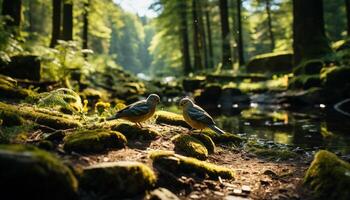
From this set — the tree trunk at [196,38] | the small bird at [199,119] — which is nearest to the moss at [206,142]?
the small bird at [199,119]

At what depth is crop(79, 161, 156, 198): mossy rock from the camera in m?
3.71

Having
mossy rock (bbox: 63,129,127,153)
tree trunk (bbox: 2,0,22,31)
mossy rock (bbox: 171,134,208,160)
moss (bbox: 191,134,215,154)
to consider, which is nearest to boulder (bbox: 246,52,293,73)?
tree trunk (bbox: 2,0,22,31)

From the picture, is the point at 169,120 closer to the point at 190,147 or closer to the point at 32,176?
the point at 190,147

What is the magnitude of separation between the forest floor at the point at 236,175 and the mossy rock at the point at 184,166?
0.26ft

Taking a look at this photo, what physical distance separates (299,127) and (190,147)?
623 centimetres

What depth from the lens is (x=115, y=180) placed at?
3.78m

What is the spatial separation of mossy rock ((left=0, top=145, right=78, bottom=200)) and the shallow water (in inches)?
224

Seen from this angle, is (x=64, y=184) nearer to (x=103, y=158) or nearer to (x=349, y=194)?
(x=103, y=158)

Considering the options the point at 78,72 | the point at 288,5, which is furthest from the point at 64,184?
the point at 288,5

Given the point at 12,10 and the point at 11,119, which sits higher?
the point at 12,10

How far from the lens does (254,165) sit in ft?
20.1

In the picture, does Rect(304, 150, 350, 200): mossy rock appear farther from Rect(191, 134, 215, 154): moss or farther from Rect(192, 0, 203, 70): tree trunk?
Rect(192, 0, 203, 70): tree trunk

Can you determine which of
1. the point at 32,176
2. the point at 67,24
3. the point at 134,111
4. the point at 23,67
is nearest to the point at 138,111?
the point at 134,111

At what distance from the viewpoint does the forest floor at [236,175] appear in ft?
14.5
